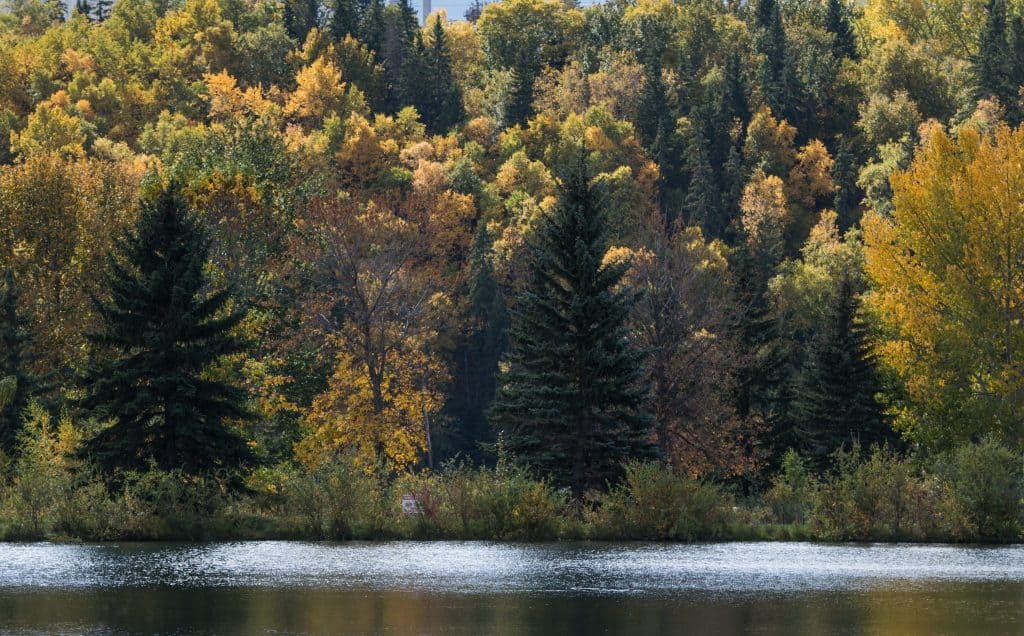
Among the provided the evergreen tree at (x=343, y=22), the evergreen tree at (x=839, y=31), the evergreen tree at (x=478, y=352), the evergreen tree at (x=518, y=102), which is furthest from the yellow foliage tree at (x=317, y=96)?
the evergreen tree at (x=839, y=31)

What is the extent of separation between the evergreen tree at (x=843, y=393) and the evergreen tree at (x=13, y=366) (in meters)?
30.6

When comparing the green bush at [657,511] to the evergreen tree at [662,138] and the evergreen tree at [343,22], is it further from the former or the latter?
the evergreen tree at [343,22]

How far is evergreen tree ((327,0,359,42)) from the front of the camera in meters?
188

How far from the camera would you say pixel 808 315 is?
110188 mm

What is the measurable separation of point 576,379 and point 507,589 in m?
16.1

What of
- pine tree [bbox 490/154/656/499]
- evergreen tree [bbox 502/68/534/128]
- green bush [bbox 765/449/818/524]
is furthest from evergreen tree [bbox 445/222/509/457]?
green bush [bbox 765/449/818/524]

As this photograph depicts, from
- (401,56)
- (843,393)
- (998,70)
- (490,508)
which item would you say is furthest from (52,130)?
(490,508)

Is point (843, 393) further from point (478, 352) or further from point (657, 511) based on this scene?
point (478, 352)

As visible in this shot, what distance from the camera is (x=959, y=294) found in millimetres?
56375

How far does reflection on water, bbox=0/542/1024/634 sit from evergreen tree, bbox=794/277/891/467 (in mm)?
21706

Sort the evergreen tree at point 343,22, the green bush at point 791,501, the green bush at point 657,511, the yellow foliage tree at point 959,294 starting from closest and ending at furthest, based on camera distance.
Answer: the green bush at point 657,511 < the green bush at point 791,501 < the yellow foliage tree at point 959,294 < the evergreen tree at point 343,22

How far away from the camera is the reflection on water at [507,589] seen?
2656cm

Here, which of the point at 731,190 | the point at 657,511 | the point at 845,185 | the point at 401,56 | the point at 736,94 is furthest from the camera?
the point at 401,56

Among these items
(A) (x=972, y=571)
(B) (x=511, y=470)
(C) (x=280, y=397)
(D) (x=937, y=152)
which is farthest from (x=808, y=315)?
(A) (x=972, y=571)
